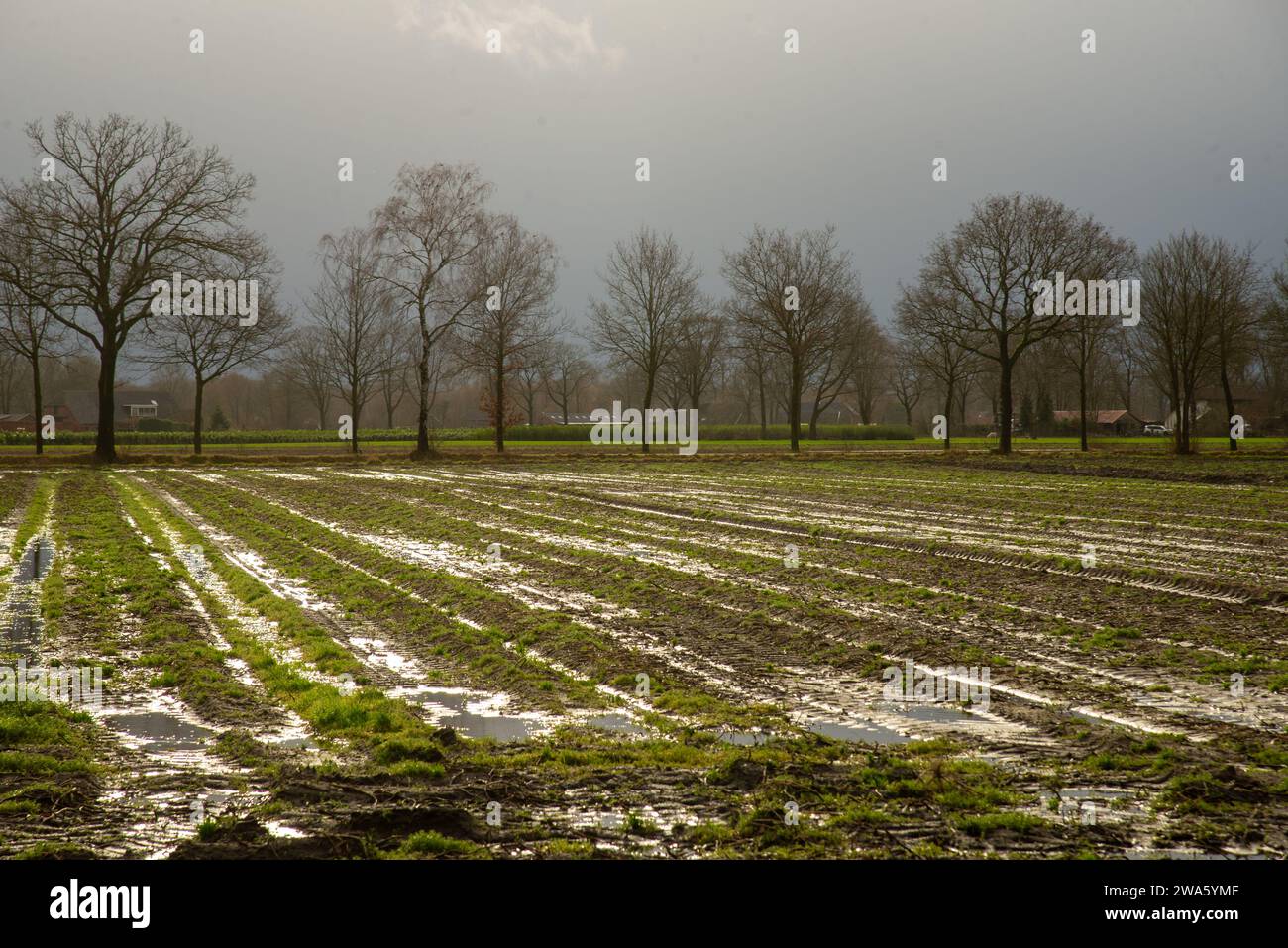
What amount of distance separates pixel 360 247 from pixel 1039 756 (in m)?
61.2

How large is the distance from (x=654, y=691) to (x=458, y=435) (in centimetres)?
7741

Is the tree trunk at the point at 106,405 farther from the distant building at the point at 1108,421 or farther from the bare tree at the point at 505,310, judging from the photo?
the distant building at the point at 1108,421

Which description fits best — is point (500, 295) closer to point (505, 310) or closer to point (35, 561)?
point (505, 310)

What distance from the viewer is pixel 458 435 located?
277ft

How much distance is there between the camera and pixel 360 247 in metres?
62.5

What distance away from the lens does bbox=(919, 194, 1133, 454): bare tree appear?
5593 centimetres

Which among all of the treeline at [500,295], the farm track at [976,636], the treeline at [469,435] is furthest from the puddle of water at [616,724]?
the treeline at [469,435]

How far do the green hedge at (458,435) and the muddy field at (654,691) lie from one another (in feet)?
200

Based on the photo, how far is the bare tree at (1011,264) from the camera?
Answer: 55.9m

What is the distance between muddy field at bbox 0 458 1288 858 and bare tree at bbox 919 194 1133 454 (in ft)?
125

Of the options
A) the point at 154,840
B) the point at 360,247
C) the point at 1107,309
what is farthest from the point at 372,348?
the point at 154,840

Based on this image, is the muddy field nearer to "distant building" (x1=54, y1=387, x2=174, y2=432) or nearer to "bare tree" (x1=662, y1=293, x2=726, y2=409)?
"bare tree" (x1=662, y1=293, x2=726, y2=409)
